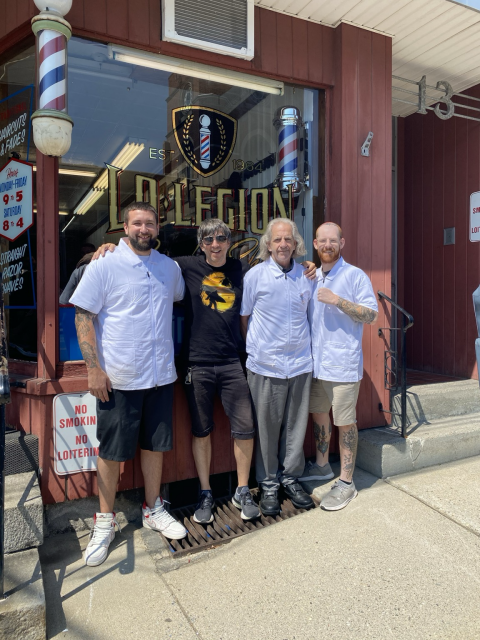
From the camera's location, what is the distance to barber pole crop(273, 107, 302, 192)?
3951 mm

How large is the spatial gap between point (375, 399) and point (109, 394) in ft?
7.58

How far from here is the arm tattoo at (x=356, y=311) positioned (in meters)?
3.09

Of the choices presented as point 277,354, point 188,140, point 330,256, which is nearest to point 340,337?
point 277,354

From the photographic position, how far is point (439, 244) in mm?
5512

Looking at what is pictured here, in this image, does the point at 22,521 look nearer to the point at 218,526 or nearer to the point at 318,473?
the point at 218,526

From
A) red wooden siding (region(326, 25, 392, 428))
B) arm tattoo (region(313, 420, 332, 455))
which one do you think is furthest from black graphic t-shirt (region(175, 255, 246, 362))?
red wooden siding (region(326, 25, 392, 428))

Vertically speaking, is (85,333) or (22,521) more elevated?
(85,333)

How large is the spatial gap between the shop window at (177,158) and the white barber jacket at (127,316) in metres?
0.47

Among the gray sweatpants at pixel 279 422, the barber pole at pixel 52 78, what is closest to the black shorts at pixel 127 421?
the gray sweatpants at pixel 279 422

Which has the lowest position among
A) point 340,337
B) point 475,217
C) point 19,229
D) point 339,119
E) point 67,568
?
point 67,568

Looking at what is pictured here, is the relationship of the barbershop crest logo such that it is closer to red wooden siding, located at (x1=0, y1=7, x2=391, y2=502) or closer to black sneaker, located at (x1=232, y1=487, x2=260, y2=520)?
red wooden siding, located at (x1=0, y1=7, x2=391, y2=502)

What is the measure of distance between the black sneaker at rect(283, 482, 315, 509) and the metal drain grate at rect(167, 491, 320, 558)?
1.7 inches

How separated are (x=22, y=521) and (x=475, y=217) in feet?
16.1

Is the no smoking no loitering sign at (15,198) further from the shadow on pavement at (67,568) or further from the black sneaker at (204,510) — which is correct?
the black sneaker at (204,510)
